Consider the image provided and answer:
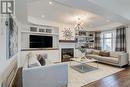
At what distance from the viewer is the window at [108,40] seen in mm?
7035

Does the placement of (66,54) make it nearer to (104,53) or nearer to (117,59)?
(104,53)

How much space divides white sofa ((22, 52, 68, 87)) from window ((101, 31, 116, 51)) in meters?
5.36

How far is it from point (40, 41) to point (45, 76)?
3912 mm

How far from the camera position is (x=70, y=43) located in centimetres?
712

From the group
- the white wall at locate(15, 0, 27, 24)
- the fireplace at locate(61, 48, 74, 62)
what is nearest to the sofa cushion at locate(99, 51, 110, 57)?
the fireplace at locate(61, 48, 74, 62)

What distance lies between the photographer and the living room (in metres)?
2.89

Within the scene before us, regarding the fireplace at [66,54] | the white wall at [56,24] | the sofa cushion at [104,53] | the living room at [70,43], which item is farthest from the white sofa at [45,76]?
the sofa cushion at [104,53]

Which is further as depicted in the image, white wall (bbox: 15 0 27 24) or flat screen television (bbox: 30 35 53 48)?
flat screen television (bbox: 30 35 53 48)

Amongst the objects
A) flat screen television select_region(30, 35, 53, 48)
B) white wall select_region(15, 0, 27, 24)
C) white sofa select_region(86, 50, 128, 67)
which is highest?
white wall select_region(15, 0, 27, 24)

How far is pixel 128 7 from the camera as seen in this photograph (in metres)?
3.85

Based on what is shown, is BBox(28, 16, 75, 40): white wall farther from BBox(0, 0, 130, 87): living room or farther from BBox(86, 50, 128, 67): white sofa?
BBox(86, 50, 128, 67): white sofa

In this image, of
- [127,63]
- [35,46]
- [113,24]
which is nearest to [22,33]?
[35,46]

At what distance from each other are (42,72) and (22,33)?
3848 millimetres

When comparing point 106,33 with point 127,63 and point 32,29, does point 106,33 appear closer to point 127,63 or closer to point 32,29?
point 127,63
